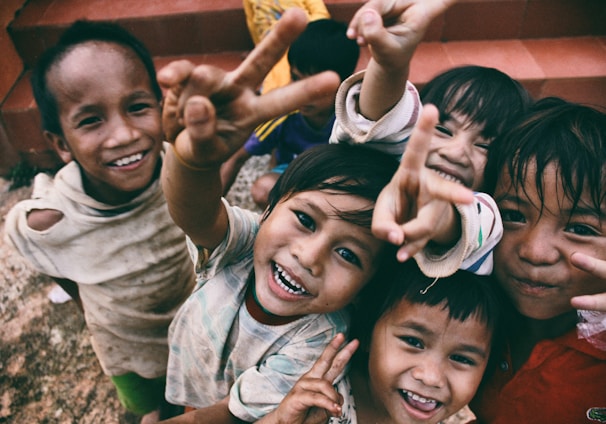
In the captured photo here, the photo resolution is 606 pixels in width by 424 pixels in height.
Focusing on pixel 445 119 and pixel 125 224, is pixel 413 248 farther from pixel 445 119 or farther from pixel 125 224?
pixel 125 224

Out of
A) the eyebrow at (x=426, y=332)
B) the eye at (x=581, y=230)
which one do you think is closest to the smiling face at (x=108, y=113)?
the eyebrow at (x=426, y=332)

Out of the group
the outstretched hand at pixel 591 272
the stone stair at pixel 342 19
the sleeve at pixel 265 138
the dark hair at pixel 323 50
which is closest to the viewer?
the outstretched hand at pixel 591 272

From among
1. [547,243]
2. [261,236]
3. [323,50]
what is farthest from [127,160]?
[323,50]

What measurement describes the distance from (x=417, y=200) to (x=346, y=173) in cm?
28

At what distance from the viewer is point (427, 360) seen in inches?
45.0

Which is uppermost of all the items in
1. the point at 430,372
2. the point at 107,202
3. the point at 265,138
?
the point at 107,202

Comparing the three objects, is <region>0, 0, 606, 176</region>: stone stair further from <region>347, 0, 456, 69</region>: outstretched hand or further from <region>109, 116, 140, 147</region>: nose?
<region>347, 0, 456, 69</region>: outstretched hand

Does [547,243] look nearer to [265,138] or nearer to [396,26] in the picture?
[396,26]

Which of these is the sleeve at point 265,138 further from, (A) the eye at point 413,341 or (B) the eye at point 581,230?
(B) the eye at point 581,230

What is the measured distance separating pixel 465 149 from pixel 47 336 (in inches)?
86.9

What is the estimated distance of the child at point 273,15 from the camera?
2.71m

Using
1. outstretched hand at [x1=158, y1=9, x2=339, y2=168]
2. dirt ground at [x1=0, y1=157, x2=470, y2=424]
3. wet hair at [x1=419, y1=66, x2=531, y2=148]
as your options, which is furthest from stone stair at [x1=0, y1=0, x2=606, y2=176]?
outstretched hand at [x1=158, y1=9, x2=339, y2=168]

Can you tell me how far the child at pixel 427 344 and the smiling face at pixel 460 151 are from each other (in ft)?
0.97

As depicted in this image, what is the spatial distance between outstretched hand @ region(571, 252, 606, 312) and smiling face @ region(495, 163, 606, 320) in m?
0.08
